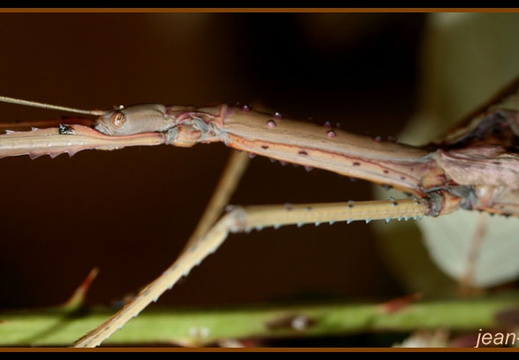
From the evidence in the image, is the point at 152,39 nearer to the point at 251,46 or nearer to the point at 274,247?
the point at 251,46

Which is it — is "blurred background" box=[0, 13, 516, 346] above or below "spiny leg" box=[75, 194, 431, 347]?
above

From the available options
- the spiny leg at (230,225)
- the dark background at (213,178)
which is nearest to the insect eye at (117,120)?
the spiny leg at (230,225)

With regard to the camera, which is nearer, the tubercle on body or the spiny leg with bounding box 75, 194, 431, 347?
the spiny leg with bounding box 75, 194, 431, 347

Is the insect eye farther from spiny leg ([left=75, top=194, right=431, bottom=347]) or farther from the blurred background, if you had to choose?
the blurred background

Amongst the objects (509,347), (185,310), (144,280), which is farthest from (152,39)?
(509,347)

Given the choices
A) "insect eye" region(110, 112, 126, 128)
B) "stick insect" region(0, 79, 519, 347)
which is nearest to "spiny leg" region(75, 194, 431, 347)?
"stick insect" region(0, 79, 519, 347)

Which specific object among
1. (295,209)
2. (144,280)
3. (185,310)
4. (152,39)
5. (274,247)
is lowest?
(185,310)

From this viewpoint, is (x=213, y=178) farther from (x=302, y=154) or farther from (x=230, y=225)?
(x=230, y=225)

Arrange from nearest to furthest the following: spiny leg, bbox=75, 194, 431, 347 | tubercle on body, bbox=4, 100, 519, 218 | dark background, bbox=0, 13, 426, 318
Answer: spiny leg, bbox=75, 194, 431, 347 → tubercle on body, bbox=4, 100, 519, 218 → dark background, bbox=0, 13, 426, 318
